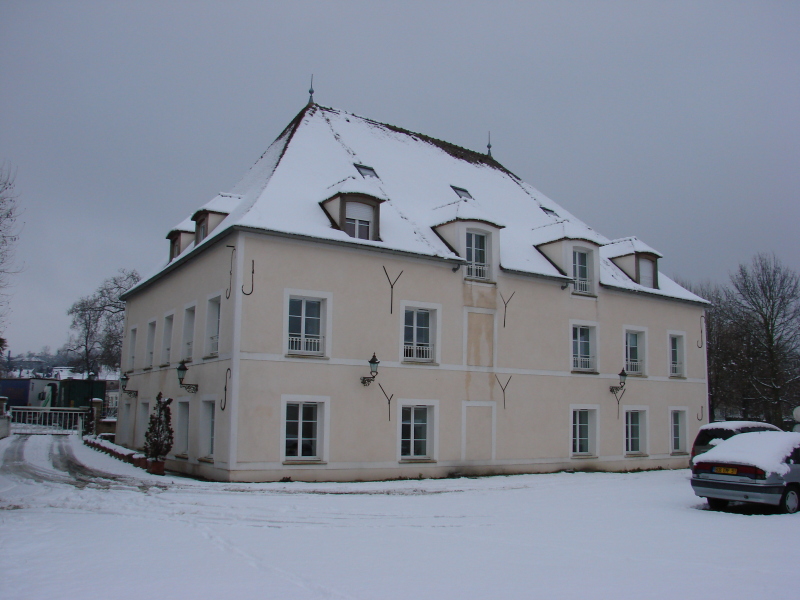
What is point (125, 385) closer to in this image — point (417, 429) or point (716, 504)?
point (417, 429)

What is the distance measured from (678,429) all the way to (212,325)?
18120mm

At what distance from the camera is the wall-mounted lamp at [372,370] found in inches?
697

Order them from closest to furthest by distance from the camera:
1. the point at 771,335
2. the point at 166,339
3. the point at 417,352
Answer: the point at 417,352
the point at 166,339
the point at 771,335

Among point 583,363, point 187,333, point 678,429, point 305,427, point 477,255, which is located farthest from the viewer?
point 678,429

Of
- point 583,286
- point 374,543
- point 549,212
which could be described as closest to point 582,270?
point 583,286

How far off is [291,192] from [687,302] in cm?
1671

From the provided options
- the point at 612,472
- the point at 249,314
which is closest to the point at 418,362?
the point at 249,314

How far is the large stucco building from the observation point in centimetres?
1688

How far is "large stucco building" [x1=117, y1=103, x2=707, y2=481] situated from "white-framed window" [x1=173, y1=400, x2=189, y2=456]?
10 cm

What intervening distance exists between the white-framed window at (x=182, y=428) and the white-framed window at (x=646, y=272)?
17.1 meters

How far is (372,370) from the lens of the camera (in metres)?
17.8

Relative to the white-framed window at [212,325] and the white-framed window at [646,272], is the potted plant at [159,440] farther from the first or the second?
the white-framed window at [646,272]

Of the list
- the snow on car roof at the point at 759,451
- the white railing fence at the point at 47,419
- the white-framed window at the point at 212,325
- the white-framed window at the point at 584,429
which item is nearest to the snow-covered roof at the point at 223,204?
the white-framed window at the point at 212,325

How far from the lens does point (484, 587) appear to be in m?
7.03
